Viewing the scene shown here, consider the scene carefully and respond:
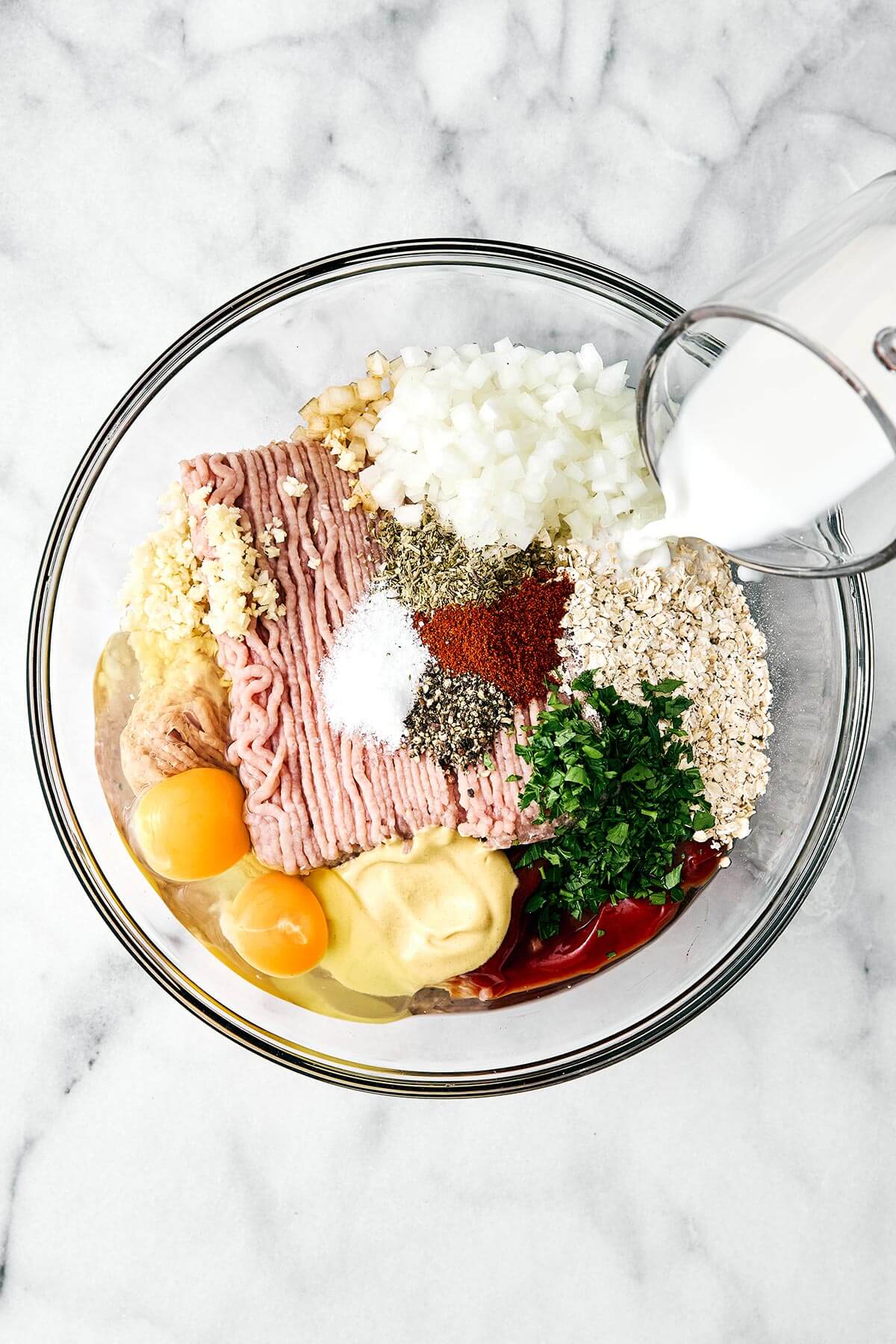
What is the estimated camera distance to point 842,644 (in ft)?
→ 6.98

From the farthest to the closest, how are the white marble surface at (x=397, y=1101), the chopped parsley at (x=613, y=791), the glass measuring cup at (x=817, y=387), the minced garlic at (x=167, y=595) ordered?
the white marble surface at (x=397, y=1101)
the minced garlic at (x=167, y=595)
the chopped parsley at (x=613, y=791)
the glass measuring cup at (x=817, y=387)

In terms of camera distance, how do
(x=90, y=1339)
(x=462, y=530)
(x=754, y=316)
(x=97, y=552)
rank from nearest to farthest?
(x=754, y=316) < (x=462, y=530) < (x=97, y=552) < (x=90, y=1339)

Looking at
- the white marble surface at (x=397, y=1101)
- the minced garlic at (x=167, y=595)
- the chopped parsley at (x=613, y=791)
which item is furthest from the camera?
the white marble surface at (x=397, y=1101)

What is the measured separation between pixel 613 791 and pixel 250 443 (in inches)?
42.6

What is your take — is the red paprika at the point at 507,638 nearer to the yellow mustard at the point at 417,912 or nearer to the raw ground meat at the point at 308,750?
the raw ground meat at the point at 308,750

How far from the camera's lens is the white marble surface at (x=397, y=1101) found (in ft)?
7.19

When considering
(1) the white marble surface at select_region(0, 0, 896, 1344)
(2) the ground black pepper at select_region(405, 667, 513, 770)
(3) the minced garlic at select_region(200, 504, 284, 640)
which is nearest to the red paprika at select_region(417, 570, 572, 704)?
(2) the ground black pepper at select_region(405, 667, 513, 770)

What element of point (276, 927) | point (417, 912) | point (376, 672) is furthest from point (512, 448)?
point (276, 927)

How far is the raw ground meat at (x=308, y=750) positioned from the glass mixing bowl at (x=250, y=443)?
24 centimetres

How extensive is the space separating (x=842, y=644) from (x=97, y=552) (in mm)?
1580

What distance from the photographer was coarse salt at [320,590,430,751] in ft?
6.19

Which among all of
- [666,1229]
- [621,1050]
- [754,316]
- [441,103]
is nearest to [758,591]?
[754,316]

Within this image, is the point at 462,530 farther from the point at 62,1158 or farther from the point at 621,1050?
the point at 62,1158

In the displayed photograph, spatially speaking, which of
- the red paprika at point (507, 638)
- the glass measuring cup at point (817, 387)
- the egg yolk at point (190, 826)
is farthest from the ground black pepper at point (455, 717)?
the glass measuring cup at point (817, 387)
